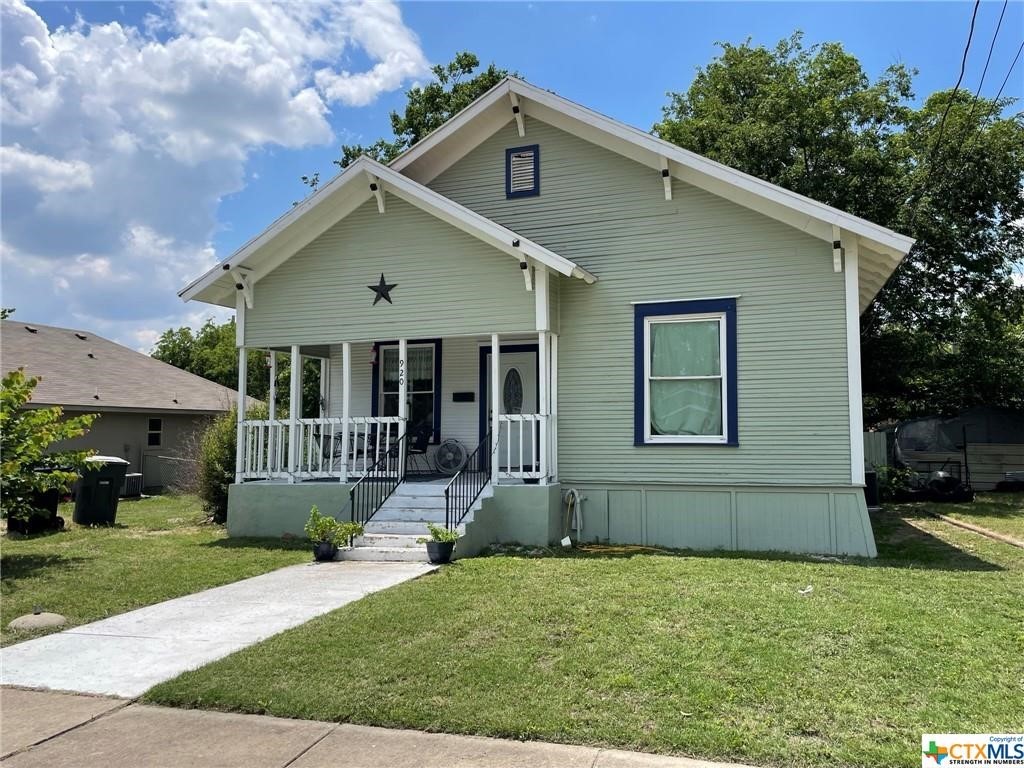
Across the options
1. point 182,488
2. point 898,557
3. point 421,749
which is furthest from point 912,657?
point 182,488

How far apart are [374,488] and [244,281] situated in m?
4.11

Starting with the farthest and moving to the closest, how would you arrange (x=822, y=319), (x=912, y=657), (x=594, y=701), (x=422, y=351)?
(x=422, y=351) → (x=822, y=319) → (x=912, y=657) → (x=594, y=701)

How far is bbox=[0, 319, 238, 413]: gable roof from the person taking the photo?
2041cm

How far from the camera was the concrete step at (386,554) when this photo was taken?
9.13 meters

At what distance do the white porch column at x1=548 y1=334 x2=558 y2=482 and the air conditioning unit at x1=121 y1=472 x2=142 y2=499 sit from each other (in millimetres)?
13682

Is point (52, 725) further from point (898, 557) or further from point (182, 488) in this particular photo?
point (182, 488)

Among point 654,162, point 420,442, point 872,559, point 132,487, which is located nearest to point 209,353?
point 132,487

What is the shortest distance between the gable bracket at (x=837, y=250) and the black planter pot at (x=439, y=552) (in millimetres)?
6360

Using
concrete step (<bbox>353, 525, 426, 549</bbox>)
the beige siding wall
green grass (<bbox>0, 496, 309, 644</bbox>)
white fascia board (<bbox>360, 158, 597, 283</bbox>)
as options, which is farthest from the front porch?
the beige siding wall

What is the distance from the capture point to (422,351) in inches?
526

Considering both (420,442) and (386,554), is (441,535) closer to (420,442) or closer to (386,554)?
(386,554)

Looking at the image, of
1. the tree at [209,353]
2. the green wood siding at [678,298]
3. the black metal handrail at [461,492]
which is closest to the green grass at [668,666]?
the black metal handrail at [461,492]

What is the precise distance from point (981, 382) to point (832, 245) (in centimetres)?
1468

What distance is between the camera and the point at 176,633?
20.4 ft
